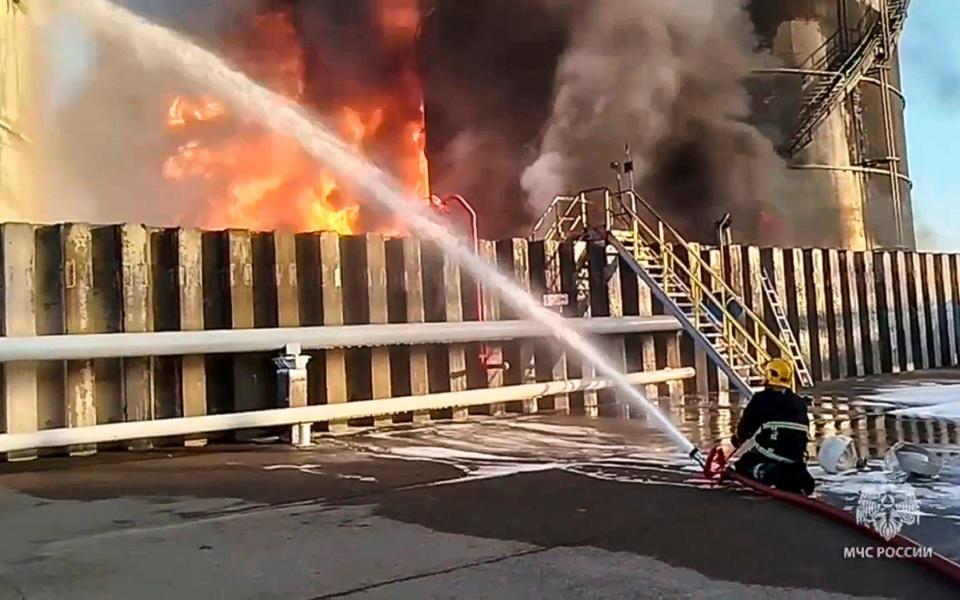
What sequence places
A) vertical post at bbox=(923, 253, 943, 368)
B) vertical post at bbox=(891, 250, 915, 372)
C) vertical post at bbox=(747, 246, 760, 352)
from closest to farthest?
vertical post at bbox=(747, 246, 760, 352), vertical post at bbox=(891, 250, 915, 372), vertical post at bbox=(923, 253, 943, 368)

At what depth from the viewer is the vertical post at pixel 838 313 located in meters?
16.5

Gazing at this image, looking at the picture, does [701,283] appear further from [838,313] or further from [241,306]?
[241,306]

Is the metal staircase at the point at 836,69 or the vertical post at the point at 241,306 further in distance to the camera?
the metal staircase at the point at 836,69

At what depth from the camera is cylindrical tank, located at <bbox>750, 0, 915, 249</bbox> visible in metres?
23.4

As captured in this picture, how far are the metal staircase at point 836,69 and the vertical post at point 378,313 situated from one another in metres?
15.5

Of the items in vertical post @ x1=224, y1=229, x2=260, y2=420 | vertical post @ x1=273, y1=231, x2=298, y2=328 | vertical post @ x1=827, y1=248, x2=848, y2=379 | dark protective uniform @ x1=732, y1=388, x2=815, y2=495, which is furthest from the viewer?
vertical post @ x1=827, y1=248, x2=848, y2=379

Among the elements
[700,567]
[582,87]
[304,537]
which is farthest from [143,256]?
[582,87]

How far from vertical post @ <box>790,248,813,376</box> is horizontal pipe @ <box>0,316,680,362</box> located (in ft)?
14.7

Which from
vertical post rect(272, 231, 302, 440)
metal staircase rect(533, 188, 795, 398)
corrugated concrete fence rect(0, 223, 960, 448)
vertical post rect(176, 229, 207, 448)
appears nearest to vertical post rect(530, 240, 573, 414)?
corrugated concrete fence rect(0, 223, 960, 448)

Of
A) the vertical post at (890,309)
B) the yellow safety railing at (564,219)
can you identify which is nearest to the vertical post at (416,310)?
the yellow safety railing at (564,219)

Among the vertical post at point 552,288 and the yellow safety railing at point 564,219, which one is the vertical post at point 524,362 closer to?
the vertical post at point 552,288

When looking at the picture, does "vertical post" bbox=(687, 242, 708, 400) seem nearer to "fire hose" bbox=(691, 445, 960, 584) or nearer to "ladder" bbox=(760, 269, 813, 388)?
"ladder" bbox=(760, 269, 813, 388)

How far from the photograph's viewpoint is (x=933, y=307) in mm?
18953

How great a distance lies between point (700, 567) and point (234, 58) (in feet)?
75.6
